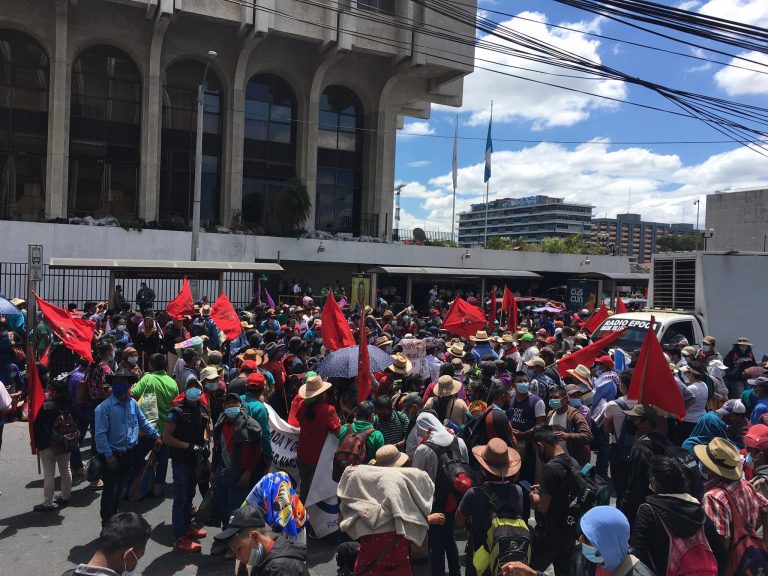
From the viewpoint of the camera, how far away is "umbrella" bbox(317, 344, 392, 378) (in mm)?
7367

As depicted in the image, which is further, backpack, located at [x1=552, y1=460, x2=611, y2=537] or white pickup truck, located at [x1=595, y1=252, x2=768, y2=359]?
white pickup truck, located at [x1=595, y1=252, x2=768, y2=359]

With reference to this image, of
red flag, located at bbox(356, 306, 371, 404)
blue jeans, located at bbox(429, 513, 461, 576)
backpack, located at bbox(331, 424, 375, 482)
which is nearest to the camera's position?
blue jeans, located at bbox(429, 513, 461, 576)

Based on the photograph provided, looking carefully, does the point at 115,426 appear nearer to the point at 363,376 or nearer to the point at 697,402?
the point at 363,376

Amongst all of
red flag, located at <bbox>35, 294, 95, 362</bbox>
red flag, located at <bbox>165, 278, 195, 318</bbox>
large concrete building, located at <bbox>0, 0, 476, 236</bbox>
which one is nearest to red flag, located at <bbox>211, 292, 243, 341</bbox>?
red flag, located at <bbox>165, 278, 195, 318</bbox>

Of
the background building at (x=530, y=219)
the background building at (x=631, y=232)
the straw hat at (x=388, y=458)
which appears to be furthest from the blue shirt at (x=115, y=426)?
the background building at (x=631, y=232)

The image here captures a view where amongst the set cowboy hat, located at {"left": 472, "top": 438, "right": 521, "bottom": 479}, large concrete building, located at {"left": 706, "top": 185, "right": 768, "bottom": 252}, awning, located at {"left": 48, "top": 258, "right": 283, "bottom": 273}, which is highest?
large concrete building, located at {"left": 706, "top": 185, "right": 768, "bottom": 252}

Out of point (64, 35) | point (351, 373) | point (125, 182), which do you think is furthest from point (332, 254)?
point (351, 373)

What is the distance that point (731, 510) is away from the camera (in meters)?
4.07

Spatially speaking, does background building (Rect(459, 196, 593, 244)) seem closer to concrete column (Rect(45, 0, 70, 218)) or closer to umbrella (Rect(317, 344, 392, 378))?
concrete column (Rect(45, 0, 70, 218))

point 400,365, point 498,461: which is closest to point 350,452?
point 498,461

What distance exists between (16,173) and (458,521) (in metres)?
27.9

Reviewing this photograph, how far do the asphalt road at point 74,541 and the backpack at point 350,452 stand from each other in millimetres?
1055

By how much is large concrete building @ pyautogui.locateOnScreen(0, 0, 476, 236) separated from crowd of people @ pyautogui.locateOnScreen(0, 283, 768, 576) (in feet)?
60.0

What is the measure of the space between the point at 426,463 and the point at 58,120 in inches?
989
